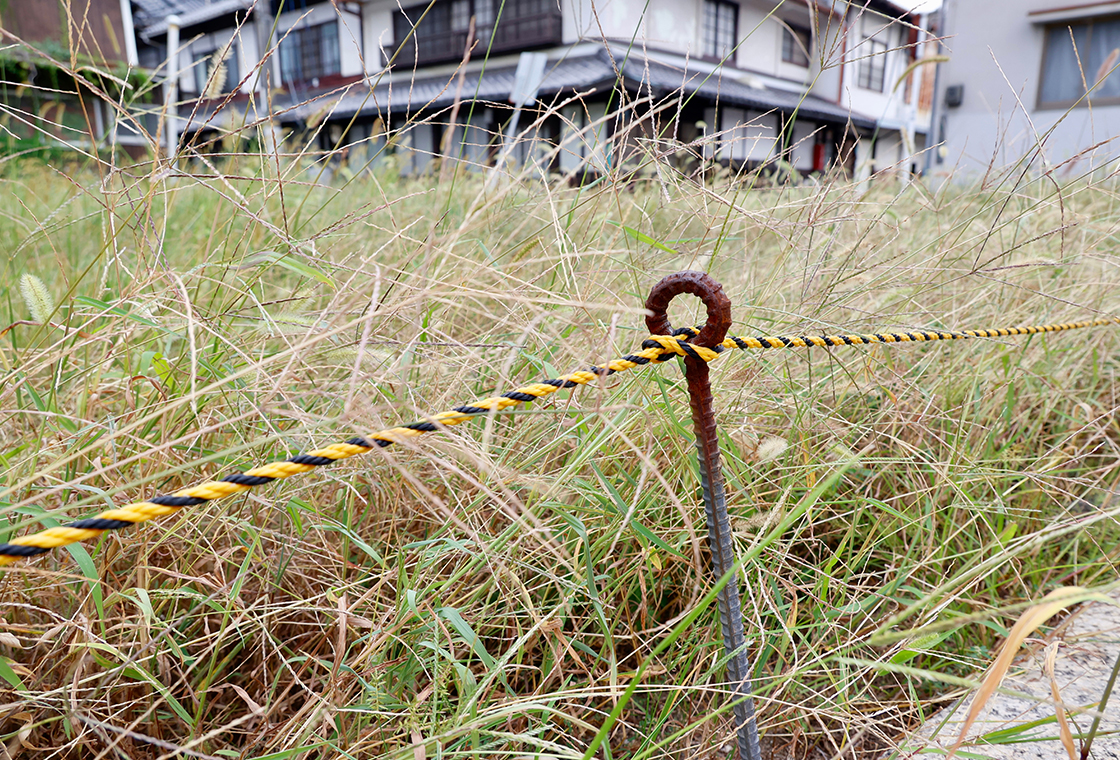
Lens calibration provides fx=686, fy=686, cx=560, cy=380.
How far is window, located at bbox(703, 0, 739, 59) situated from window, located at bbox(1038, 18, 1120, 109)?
5896mm

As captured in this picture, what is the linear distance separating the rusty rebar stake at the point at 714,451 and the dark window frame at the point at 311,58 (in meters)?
18.9

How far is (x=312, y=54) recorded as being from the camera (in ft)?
59.0

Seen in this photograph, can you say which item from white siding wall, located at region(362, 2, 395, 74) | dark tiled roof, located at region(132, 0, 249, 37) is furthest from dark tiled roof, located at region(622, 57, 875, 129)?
dark tiled roof, located at region(132, 0, 249, 37)

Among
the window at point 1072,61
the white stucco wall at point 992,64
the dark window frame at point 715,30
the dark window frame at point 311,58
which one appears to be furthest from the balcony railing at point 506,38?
the window at point 1072,61

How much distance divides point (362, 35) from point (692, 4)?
300 inches

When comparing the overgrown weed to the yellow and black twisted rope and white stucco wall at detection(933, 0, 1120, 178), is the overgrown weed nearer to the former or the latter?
the yellow and black twisted rope

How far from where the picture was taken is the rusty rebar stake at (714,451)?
2.72 ft

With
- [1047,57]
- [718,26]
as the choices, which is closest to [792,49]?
[718,26]

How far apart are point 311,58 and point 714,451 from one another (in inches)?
797

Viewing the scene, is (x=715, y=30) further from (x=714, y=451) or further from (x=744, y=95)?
(x=714, y=451)

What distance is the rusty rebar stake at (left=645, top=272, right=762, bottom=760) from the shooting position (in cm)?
83

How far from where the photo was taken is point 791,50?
16.2 meters

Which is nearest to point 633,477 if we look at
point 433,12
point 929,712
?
point 929,712

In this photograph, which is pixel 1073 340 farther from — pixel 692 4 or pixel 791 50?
pixel 791 50
